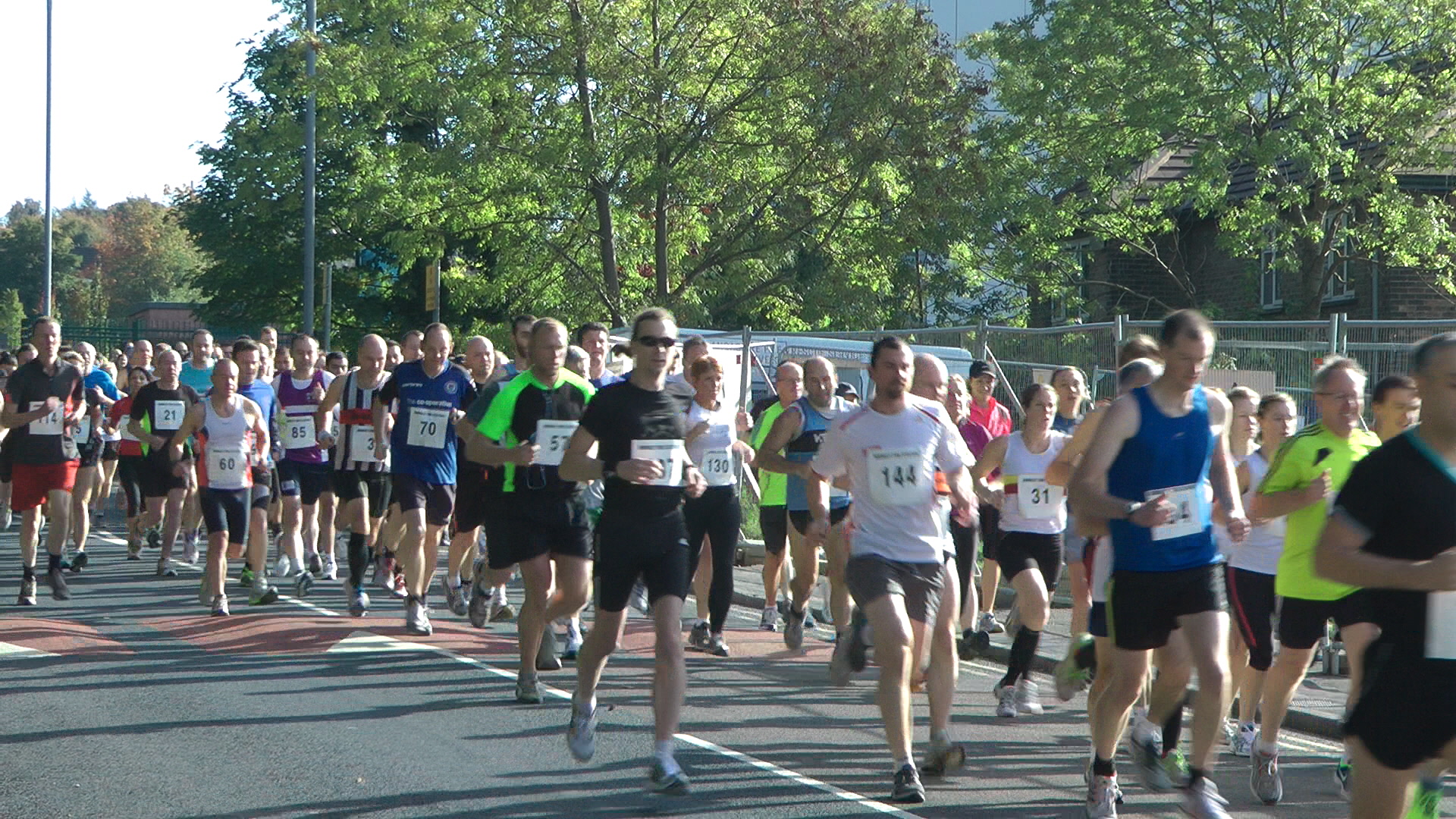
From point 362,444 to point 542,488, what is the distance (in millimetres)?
4710

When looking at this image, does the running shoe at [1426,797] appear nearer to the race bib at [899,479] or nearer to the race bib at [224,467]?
the race bib at [899,479]

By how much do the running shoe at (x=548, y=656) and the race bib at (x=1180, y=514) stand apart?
14.3 ft

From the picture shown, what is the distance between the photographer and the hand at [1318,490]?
6938mm

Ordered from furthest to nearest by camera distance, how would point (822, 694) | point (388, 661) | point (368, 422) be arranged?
point (368, 422) < point (388, 661) < point (822, 694)

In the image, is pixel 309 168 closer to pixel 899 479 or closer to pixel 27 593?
pixel 27 593

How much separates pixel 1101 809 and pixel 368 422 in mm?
7944

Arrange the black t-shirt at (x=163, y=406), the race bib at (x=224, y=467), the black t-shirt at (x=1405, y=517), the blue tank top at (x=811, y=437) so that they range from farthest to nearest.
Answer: the black t-shirt at (x=163, y=406) → the race bib at (x=224, y=467) → the blue tank top at (x=811, y=437) → the black t-shirt at (x=1405, y=517)

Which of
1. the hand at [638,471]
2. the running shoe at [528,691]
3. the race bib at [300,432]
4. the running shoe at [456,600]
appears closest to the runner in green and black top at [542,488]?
the running shoe at [528,691]

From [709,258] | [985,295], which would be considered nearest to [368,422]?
[709,258]

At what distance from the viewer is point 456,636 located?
11359mm

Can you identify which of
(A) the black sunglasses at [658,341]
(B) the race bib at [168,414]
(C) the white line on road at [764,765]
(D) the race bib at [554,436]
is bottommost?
(C) the white line on road at [764,765]

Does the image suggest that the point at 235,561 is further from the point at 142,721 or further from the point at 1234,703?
the point at 1234,703

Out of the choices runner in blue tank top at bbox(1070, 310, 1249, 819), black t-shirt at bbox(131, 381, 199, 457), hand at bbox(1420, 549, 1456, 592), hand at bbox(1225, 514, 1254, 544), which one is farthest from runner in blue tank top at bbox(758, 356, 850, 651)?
hand at bbox(1420, 549, 1456, 592)

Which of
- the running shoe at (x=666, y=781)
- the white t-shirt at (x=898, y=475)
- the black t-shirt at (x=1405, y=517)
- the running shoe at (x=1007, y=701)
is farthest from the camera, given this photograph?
the running shoe at (x=1007, y=701)
